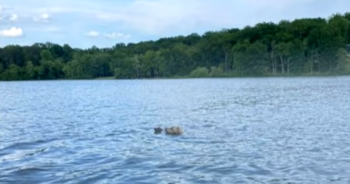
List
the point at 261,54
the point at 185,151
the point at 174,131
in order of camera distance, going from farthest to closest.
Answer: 1. the point at 261,54
2. the point at 174,131
3. the point at 185,151

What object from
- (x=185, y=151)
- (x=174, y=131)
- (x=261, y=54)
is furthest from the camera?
(x=261, y=54)

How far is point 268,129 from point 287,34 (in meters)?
150

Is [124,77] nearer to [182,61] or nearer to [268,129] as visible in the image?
[182,61]

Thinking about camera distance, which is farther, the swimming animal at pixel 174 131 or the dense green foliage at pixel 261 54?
the dense green foliage at pixel 261 54

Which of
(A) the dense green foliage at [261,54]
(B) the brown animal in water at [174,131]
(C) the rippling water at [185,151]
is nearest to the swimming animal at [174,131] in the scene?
(B) the brown animal in water at [174,131]

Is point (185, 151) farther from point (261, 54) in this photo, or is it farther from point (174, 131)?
point (261, 54)

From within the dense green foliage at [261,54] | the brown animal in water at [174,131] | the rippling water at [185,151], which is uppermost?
the dense green foliage at [261,54]

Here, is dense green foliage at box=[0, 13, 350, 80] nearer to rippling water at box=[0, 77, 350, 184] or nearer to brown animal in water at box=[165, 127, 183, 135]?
rippling water at box=[0, 77, 350, 184]

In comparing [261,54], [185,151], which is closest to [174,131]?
[185,151]

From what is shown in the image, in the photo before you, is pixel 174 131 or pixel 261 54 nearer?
pixel 174 131

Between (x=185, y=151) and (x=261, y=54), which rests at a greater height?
(x=261, y=54)

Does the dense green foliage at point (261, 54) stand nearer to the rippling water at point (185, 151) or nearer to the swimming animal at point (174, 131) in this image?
the rippling water at point (185, 151)

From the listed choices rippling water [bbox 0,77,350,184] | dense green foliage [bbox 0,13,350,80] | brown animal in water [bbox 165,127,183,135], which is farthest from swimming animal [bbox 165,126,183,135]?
dense green foliage [bbox 0,13,350,80]

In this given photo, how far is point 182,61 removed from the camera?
184500mm
